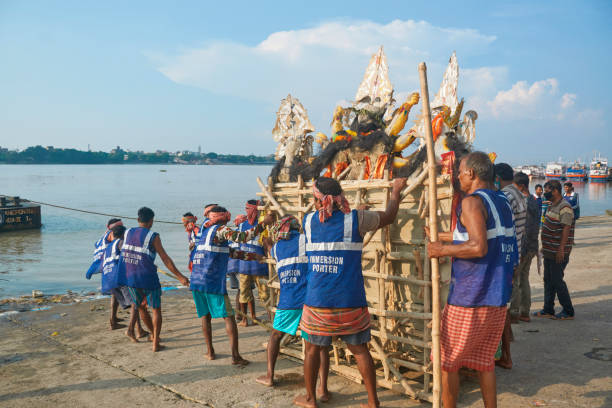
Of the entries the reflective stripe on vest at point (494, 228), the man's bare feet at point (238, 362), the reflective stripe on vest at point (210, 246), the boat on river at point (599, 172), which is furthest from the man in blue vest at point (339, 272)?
the boat on river at point (599, 172)

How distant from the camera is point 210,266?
512 centimetres

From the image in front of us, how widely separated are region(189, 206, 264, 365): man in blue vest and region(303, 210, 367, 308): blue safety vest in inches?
57.9

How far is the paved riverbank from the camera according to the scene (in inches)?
163

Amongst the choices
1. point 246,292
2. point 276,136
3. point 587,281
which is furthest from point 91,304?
point 587,281

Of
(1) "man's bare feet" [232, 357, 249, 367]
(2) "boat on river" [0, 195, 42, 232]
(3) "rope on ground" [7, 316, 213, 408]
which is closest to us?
(3) "rope on ground" [7, 316, 213, 408]

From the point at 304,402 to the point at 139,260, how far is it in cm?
302

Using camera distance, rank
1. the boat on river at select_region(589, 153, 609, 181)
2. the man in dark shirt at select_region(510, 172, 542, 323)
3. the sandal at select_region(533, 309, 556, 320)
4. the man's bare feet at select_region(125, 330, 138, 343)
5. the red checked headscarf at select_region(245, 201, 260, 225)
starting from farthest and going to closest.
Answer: the boat on river at select_region(589, 153, 609, 181)
the red checked headscarf at select_region(245, 201, 260, 225)
the sandal at select_region(533, 309, 556, 320)
the man's bare feet at select_region(125, 330, 138, 343)
the man in dark shirt at select_region(510, 172, 542, 323)

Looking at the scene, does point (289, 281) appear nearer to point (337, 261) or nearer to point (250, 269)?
point (337, 261)

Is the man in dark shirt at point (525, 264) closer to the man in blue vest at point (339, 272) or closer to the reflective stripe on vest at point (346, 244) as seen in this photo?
the man in blue vest at point (339, 272)

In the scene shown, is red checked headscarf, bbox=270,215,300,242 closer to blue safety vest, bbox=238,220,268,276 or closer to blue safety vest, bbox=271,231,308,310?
blue safety vest, bbox=271,231,308,310

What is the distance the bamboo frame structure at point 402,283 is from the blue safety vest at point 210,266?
1.20 m

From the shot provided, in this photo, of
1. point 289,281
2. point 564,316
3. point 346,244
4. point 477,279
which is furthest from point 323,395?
point 564,316

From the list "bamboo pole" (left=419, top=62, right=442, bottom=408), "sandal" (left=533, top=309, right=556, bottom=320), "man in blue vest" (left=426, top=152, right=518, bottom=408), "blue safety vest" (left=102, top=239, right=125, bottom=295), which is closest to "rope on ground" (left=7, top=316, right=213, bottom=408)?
"blue safety vest" (left=102, top=239, right=125, bottom=295)

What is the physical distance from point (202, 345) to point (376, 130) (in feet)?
11.7
